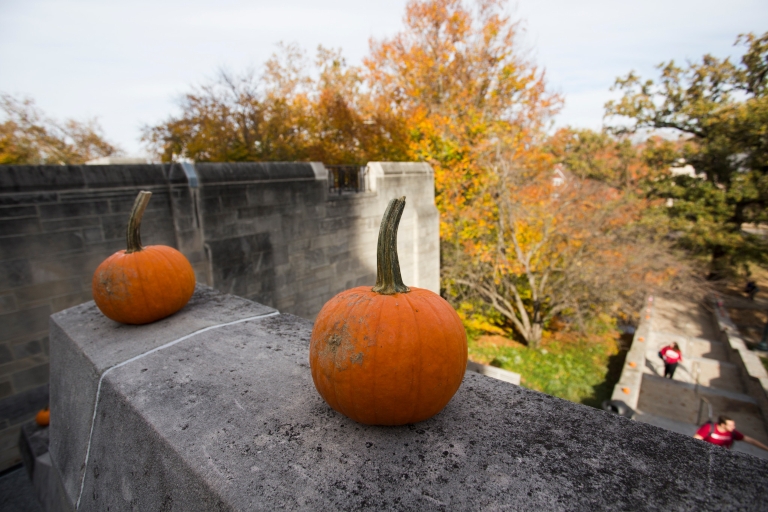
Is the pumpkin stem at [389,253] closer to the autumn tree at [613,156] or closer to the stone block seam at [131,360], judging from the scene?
the stone block seam at [131,360]

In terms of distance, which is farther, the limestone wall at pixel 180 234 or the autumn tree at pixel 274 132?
the autumn tree at pixel 274 132

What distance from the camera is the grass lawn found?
34.3ft

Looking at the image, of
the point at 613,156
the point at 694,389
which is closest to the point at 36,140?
the point at 694,389

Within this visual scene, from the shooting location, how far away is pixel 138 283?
2.43 meters

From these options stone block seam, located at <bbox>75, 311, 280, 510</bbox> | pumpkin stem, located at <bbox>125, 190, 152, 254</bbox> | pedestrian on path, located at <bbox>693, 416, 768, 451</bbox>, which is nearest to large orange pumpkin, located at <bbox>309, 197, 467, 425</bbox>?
stone block seam, located at <bbox>75, 311, 280, 510</bbox>

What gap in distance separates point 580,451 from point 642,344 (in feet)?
47.7

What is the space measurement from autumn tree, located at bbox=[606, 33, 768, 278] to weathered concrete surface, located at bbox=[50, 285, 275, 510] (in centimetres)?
2106

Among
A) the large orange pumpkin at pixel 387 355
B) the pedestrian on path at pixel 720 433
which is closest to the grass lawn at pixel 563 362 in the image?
the pedestrian on path at pixel 720 433

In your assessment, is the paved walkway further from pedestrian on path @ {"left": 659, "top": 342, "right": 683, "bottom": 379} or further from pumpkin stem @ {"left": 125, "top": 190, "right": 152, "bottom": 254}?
pumpkin stem @ {"left": 125, "top": 190, "right": 152, "bottom": 254}

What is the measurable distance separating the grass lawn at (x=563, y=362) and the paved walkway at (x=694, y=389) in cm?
97

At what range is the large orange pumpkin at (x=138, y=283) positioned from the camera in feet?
7.97

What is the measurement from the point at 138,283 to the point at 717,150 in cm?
2328

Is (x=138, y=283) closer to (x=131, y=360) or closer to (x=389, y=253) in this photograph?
(x=131, y=360)

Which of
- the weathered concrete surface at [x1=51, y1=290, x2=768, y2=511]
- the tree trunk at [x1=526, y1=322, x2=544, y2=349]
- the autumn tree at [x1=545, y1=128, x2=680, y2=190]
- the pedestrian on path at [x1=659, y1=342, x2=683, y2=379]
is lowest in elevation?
the tree trunk at [x1=526, y1=322, x2=544, y2=349]
